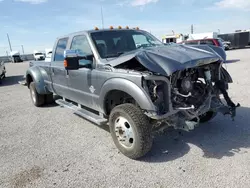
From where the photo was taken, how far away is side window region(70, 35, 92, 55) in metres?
4.31

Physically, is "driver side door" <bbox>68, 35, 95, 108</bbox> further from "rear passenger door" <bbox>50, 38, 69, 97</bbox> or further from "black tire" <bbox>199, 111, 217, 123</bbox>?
"black tire" <bbox>199, 111, 217, 123</bbox>

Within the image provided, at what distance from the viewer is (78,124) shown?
527cm

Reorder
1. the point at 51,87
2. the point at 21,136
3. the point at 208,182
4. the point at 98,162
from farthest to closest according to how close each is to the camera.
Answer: the point at 51,87, the point at 21,136, the point at 98,162, the point at 208,182

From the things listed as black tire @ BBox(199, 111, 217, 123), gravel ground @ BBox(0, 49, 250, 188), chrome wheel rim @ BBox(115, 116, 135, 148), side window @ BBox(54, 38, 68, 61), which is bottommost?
gravel ground @ BBox(0, 49, 250, 188)

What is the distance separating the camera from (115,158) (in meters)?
3.62

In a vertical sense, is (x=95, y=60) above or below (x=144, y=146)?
above

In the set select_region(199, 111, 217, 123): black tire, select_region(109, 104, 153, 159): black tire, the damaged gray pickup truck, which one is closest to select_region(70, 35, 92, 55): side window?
the damaged gray pickup truck

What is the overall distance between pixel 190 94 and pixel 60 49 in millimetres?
3291

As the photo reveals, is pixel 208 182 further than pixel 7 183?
No

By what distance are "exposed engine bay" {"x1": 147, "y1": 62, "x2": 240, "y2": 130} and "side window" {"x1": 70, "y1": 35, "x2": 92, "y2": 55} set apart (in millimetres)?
1642

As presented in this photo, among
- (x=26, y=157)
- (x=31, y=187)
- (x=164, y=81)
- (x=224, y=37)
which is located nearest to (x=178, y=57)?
(x=164, y=81)

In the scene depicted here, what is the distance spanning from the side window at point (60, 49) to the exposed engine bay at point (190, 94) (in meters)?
2.81

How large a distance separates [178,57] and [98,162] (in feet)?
6.34

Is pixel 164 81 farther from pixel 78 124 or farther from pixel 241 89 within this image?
pixel 241 89
